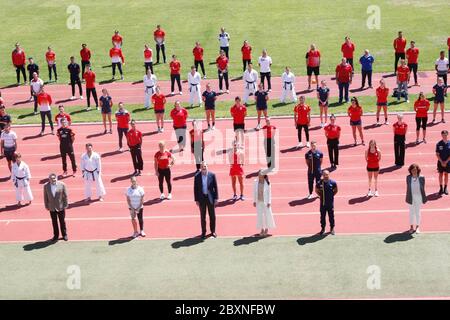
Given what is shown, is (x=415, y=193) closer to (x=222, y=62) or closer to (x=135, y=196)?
(x=135, y=196)

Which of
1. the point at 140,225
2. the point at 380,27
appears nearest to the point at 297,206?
the point at 140,225

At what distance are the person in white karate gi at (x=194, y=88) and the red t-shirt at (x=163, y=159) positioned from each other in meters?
9.47

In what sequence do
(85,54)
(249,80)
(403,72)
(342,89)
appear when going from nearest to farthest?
(403,72) → (342,89) → (249,80) → (85,54)

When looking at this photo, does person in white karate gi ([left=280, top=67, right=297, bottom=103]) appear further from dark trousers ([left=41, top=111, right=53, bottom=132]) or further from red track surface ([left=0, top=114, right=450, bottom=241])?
dark trousers ([left=41, top=111, right=53, bottom=132])

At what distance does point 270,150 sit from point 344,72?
23.3 ft

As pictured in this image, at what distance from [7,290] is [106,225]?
4.10m

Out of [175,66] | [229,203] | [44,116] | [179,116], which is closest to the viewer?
[229,203]

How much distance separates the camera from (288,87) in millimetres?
29750

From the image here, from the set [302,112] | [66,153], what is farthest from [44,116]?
[302,112]

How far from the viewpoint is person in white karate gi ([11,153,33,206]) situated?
20375 mm

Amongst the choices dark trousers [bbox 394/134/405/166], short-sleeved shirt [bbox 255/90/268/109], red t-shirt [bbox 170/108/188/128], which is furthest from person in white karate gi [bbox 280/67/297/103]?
dark trousers [bbox 394/134/405/166]

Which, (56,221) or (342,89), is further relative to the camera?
(342,89)

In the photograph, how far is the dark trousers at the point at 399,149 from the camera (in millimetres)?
22250

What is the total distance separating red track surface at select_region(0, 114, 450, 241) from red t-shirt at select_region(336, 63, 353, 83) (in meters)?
3.30
